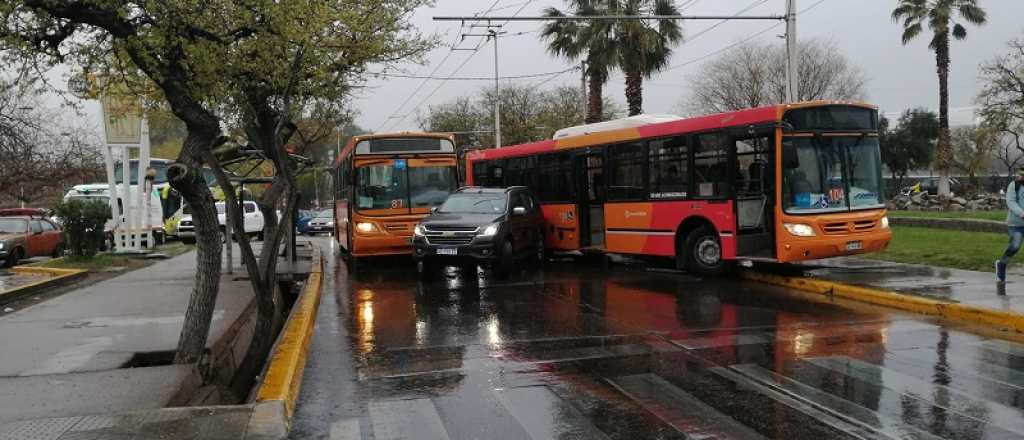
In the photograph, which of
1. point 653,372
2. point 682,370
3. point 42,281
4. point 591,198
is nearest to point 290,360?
point 653,372

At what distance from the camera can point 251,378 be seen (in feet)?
30.5

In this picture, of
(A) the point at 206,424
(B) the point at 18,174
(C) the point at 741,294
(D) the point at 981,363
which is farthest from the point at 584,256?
(B) the point at 18,174

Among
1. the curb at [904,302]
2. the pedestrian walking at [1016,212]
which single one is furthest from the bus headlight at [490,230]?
the pedestrian walking at [1016,212]

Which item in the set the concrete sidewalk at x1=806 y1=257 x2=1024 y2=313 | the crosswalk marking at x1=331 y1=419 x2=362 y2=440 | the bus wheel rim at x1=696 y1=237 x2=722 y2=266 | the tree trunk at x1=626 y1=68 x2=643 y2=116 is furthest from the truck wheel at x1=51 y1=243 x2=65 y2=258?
the crosswalk marking at x1=331 y1=419 x2=362 y2=440

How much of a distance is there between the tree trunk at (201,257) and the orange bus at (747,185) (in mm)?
8860

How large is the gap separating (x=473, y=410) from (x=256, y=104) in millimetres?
5334

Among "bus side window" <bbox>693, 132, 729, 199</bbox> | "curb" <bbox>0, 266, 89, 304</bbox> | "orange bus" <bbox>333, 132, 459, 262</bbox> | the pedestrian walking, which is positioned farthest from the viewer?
"orange bus" <bbox>333, 132, 459, 262</bbox>

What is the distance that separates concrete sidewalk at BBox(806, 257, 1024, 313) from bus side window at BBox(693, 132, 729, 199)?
2197mm

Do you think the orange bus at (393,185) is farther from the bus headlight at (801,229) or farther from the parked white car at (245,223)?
the parked white car at (245,223)

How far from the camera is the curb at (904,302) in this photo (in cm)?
938

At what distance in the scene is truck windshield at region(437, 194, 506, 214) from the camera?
1620 centimetres

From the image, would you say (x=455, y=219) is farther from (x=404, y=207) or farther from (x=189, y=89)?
(x=189, y=89)

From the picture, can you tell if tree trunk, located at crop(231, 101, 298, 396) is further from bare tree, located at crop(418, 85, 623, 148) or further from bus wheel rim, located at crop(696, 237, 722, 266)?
bare tree, located at crop(418, 85, 623, 148)

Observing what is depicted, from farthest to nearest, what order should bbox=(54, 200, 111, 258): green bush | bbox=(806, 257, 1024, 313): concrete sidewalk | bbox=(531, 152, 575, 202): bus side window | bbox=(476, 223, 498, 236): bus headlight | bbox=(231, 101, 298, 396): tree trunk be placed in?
bbox=(54, 200, 111, 258): green bush < bbox=(531, 152, 575, 202): bus side window < bbox=(476, 223, 498, 236): bus headlight < bbox=(806, 257, 1024, 313): concrete sidewalk < bbox=(231, 101, 298, 396): tree trunk
